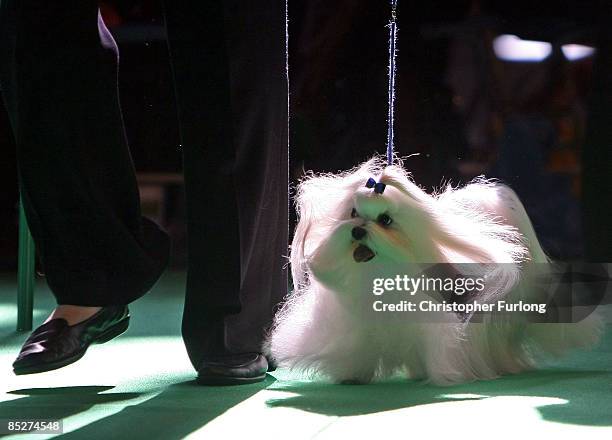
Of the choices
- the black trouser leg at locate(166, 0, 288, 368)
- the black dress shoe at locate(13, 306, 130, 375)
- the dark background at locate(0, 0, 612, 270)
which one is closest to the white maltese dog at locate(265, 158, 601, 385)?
the black trouser leg at locate(166, 0, 288, 368)

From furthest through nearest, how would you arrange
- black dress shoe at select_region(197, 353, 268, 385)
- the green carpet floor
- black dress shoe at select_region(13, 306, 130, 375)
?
black dress shoe at select_region(197, 353, 268, 385) < black dress shoe at select_region(13, 306, 130, 375) < the green carpet floor

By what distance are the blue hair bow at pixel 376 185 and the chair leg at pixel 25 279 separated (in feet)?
3.51

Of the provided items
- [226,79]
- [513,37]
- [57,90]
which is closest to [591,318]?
[226,79]

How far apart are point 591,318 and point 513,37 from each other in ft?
4.99

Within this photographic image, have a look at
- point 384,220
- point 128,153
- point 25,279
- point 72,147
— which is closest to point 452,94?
point 25,279

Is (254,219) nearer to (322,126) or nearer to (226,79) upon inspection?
(226,79)

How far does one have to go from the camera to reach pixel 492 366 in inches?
80.0

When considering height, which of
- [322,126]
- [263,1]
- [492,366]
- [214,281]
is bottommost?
[492,366]

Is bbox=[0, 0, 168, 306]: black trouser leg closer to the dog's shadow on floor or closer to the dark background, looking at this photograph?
the dog's shadow on floor

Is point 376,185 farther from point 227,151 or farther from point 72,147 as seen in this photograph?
point 72,147

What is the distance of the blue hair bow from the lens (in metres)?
1.93

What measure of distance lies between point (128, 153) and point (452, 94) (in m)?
1.93

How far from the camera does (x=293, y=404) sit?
1.71 metres

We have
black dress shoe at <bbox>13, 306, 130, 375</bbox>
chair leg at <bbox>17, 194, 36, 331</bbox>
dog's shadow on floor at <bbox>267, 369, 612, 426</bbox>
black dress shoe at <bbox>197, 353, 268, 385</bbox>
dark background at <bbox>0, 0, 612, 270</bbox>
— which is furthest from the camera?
dark background at <bbox>0, 0, 612, 270</bbox>
